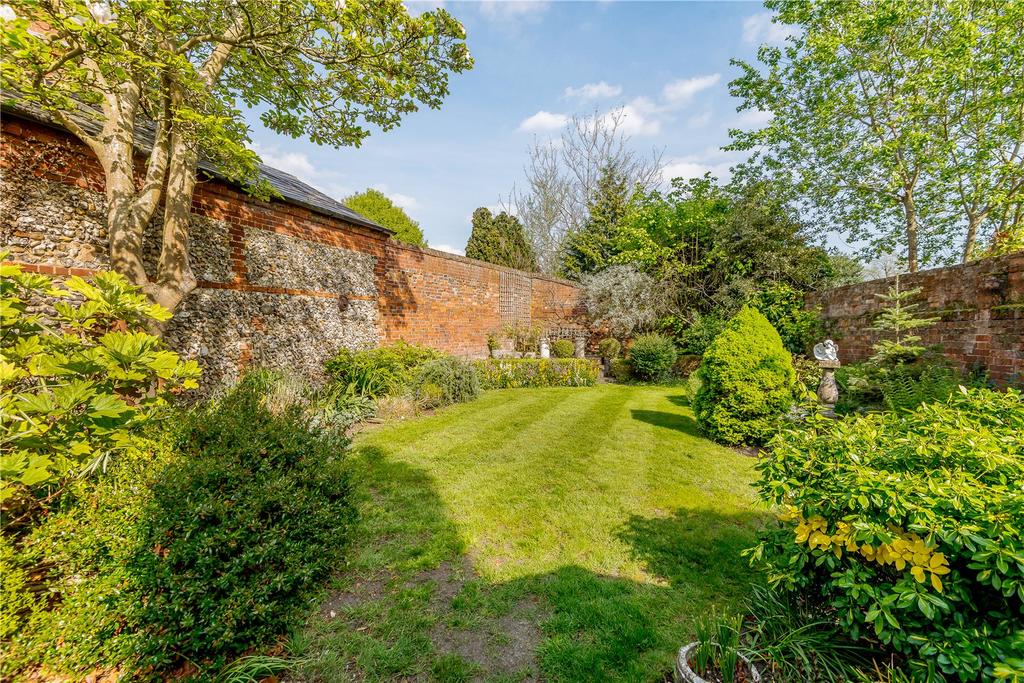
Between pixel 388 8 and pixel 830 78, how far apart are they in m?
12.4

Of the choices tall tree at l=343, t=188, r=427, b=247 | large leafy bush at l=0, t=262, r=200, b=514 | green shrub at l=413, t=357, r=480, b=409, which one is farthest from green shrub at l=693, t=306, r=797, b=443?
tall tree at l=343, t=188, r=427, b=247

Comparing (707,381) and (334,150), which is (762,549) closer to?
(707,381)

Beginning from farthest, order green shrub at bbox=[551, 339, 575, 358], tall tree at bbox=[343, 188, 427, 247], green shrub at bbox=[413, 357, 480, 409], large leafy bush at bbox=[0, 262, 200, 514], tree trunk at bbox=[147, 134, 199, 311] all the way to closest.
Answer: tall tree at bbox=[343, 188, 427, 247] → green shrub at bbox=[551, 339, 575, 358] → green shrub at bbox=[413, 357, 480, 409] → tree trunk at bbox=[147, 134, 199, 311] → large leafy bush at bbox=[0, 262, 200, 514]

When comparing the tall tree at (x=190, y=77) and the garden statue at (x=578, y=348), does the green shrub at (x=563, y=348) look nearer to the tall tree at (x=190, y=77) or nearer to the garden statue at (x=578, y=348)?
the garden statue at (x=578, y=348)

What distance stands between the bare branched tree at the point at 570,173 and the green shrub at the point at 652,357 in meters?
9.46

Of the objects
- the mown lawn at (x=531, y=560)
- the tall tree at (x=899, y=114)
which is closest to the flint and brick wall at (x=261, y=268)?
the mown lawn at (x=531, y=560)

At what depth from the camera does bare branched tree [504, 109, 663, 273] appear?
18.9 meters

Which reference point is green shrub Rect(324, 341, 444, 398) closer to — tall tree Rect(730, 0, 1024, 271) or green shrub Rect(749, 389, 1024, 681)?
green shrub Rect(749, 389, 1024, 681)

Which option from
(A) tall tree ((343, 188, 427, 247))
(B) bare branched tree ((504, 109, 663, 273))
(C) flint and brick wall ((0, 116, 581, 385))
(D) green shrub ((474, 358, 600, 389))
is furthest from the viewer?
(A) tall tree ((343, 188, 427, 247))

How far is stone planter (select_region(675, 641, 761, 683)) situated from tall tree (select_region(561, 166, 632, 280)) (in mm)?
16369

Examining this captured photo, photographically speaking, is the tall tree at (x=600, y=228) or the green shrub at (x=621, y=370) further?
the tall tree at (x=600, y=228)

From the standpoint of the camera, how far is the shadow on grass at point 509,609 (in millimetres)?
1933

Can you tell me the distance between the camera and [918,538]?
4.42 ft

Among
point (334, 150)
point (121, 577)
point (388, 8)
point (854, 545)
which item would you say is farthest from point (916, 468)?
point (334, 150)
